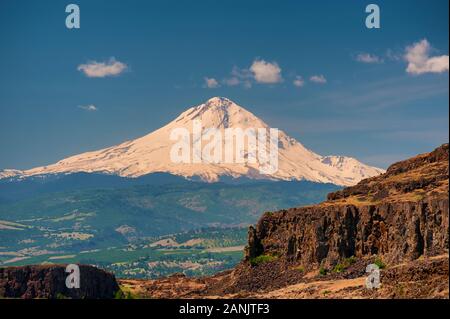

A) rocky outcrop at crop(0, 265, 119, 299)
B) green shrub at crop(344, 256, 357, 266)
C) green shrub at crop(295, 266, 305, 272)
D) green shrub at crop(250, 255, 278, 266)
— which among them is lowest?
rocky outcrop at crop(0, 265, 119, 299)

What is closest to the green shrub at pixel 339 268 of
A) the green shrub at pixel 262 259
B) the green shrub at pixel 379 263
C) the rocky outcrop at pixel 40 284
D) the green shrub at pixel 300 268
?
the green shrub at pixel 379 263

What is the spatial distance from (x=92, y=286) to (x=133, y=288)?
2122cm

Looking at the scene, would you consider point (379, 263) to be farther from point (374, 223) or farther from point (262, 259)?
point (262, 259)

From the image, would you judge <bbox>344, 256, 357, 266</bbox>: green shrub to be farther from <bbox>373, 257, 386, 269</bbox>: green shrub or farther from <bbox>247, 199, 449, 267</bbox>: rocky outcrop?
<bbox>373, 257, 386, 269</bbox>: green shrub

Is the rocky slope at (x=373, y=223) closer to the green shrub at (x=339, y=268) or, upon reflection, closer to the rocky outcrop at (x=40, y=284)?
the green shrub at (x=339, y=268)

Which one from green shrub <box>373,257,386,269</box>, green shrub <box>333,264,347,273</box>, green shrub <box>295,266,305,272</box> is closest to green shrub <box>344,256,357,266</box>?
green shrub <box>333,264,347,273</box>

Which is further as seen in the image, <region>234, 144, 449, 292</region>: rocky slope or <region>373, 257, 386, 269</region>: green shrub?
<region>373, 257, 386, 269</region>: green shrub

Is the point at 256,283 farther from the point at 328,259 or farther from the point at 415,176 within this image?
the point at 415,176

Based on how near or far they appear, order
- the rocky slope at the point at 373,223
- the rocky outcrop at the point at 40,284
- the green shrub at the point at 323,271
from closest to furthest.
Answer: the rocky outcrop at the point at 40,284 → the rocky slope at the point at 373,223 → the green shrub at the point at 323,271

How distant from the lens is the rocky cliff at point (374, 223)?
11794 centimetres

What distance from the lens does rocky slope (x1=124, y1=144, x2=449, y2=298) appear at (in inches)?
4564

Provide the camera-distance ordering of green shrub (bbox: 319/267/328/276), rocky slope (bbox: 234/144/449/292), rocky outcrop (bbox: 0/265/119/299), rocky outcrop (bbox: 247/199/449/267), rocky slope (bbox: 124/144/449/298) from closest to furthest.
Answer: rocky slope (bbox: 124/144/449/298)
rocky outcrop (bbox: 0/265/119/299)
rocky outcrop (bbox: 247/199/449/267)
rocky slope (bbox: 234/144/449/292)
green shrub (bbox: 319/267/328/276)
